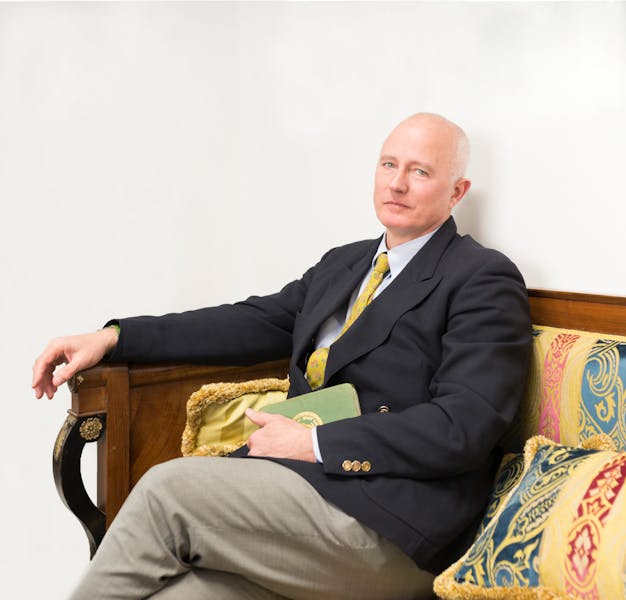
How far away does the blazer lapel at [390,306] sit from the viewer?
186 cm

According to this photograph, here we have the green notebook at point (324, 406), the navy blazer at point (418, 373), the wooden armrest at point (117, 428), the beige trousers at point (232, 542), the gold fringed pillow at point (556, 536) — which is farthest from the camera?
the wooden armrest at point (117, 428)

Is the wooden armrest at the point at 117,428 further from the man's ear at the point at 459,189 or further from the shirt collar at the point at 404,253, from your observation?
the man's ear at the point at 459,189

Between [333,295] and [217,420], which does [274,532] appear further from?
[333,295]

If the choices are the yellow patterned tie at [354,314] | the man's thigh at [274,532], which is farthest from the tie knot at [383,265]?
the man's thigh at [274,532]

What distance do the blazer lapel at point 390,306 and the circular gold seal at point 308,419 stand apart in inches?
4.6

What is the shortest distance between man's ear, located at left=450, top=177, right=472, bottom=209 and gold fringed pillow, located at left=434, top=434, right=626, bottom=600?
68cm

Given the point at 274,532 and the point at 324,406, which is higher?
the point at 324,406

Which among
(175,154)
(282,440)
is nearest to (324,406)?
Result: (282,440)

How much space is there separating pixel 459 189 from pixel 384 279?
0.95 feet

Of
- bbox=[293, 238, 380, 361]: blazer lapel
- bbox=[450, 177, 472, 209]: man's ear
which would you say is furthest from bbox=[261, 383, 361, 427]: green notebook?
bbox=[450, 177, 472, 209]: man's ear

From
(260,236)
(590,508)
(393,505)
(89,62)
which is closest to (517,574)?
(590,508)

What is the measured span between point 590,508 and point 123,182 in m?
2.08

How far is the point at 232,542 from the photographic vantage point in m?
1.54

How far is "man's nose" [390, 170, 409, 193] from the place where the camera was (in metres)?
1.96
